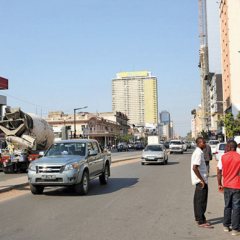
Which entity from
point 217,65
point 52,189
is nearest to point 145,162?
point 52,189

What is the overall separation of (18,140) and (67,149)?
7940 mm

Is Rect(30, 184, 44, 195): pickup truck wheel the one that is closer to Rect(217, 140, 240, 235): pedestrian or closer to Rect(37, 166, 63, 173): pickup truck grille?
Rect(37, 166, 63, 173): pickup truck grille

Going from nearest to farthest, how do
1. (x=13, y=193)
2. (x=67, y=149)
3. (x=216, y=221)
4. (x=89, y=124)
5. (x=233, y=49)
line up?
(x=216, y=221)
(x=13, y=193)
(x=67, y=149)
(x=233, y=49)
(x=89, y=124)

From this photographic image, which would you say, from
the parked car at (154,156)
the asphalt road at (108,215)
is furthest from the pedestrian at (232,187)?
the parked car at (154,156)

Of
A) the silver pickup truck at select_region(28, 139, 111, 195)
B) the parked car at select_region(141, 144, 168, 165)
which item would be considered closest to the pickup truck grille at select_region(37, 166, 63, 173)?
the silver pickup truck at select_region(28, 139, 111, 195)

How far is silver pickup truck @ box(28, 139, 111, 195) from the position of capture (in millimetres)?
9438

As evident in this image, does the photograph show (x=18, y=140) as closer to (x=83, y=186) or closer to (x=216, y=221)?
(x=83, y=186)

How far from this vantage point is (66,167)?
9.50 m

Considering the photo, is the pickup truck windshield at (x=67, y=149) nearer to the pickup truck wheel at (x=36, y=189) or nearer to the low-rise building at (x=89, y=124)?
the pickup truck wheel at (x=36, y=189)

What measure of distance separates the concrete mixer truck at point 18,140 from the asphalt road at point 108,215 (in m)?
7.05

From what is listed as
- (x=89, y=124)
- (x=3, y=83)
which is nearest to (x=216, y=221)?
(x=3, y=83)

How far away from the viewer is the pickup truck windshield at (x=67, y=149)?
10.8 meters

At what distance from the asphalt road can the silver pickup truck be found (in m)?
0.44

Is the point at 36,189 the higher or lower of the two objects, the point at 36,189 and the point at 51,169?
the lower
